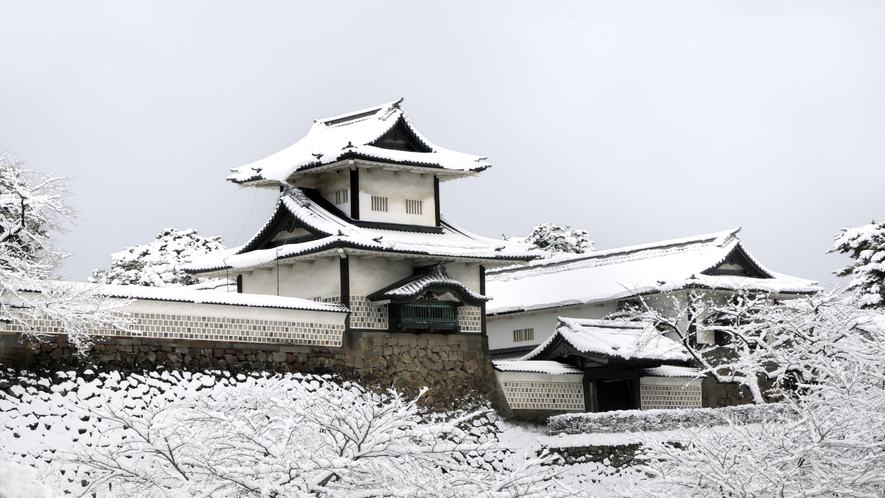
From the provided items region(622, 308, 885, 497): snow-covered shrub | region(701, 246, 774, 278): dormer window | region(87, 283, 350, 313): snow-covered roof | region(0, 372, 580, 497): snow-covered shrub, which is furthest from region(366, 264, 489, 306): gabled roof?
region(0, 372, 580, 497): snow-covered shrub

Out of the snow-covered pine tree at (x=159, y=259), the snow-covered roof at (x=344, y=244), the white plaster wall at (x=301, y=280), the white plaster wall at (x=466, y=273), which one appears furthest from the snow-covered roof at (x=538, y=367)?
the snow-covered pine tree at (x=159, y=259)

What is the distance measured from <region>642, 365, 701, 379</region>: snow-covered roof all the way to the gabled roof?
5260mm

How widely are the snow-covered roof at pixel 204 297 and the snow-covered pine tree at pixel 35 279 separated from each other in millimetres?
478

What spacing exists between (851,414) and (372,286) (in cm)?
1196

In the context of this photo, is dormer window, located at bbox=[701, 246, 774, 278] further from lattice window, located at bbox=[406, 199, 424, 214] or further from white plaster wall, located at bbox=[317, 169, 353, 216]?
white plaster wall, located at bbox=[317, 169, 353, 216]

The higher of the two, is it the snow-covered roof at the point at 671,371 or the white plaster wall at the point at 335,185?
the white plaster wall at the point at 335,185

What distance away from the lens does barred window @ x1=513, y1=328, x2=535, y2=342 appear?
3281 centimetres

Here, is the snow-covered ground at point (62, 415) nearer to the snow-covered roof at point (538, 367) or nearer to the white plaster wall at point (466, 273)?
the white plaster wall at point (466, 273)

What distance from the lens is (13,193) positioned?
63.5 feet

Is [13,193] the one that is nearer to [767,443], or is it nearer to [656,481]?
[656,481]

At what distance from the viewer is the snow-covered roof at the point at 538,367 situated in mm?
26812

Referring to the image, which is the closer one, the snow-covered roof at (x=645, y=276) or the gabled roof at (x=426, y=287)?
the gabled roof at (x=426, y=287)

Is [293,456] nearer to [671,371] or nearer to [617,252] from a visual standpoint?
[671,371]

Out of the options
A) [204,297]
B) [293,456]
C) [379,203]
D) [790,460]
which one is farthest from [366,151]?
[293,456]
